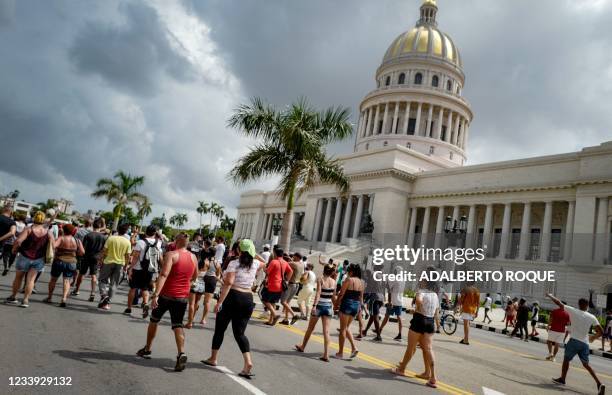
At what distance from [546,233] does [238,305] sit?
38.8 metres

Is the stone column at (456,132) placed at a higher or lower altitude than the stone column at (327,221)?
higher

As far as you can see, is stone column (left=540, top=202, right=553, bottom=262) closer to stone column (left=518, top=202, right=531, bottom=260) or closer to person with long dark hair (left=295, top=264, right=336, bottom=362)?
stone column (left=518, top=202, right=531, bottom=260)

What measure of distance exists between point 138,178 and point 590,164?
4127 cm

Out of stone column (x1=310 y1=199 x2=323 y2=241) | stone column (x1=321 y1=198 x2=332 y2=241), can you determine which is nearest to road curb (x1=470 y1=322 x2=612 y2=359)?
stone column (x1=321 y1=198 x2=332 y2=241)

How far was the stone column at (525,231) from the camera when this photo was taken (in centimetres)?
3953

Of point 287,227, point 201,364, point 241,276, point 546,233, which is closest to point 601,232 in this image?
point 546,233

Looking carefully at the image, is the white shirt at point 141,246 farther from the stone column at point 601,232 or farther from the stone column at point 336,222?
the stone column at point 336,222

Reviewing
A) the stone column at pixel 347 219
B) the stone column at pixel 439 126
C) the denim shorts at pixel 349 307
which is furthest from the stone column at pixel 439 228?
the denim shorts at pixel 349 307

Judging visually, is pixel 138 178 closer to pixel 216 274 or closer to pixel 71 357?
pixel 216 274

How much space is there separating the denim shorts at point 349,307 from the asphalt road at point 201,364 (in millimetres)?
866

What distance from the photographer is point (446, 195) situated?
47.2 metres

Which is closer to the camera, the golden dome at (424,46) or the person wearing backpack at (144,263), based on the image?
the person wearing backpack at (144,263)

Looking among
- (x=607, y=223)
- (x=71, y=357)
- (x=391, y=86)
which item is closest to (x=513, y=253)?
(x=607, y=223)

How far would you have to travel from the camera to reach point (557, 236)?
39.3 meters
